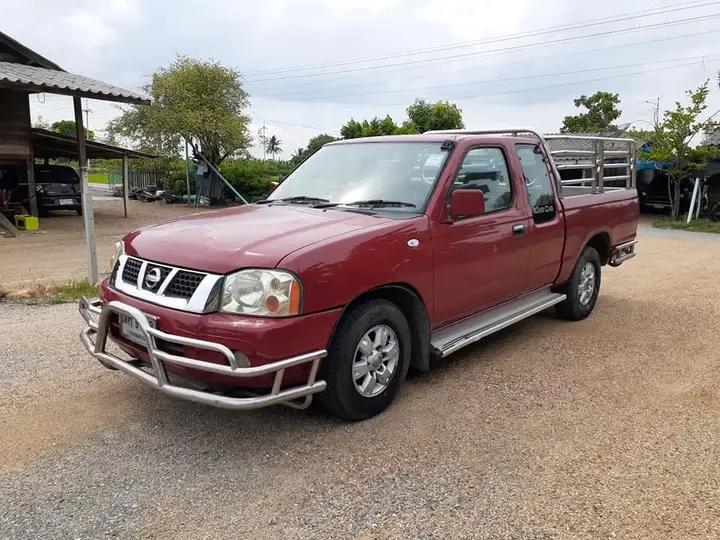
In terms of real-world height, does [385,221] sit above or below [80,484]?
above

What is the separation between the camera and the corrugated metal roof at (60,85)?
1091cm

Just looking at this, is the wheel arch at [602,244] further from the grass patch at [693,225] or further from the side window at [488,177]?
the grass patch at [693,225]

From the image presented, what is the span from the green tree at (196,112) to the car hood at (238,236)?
22.0 meters

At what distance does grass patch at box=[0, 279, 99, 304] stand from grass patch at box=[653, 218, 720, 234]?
1451 centimetres

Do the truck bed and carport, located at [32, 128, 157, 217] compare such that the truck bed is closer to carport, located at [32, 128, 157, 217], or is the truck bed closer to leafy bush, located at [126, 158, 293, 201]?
carport, located at [32, 128, 157, 217]

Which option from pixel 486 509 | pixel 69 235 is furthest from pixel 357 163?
pixel 69 235

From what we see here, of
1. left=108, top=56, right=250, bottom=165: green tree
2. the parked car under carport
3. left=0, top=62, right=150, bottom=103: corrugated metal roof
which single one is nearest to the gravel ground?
left=0, top=62, right=150, bottom=103: corrugated metal roof

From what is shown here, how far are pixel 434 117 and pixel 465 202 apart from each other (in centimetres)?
2375

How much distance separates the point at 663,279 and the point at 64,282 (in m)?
8.34

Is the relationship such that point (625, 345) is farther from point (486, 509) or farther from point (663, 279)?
point (663, 279)

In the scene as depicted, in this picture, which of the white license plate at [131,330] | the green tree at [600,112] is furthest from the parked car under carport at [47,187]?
the green tree at [600,112]

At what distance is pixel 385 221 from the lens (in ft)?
12.6

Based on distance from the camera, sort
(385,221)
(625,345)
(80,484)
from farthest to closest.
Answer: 1. (625,345)
2. (385,221)
3. (80,484)

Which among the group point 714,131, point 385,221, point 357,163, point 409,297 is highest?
point 714,131
